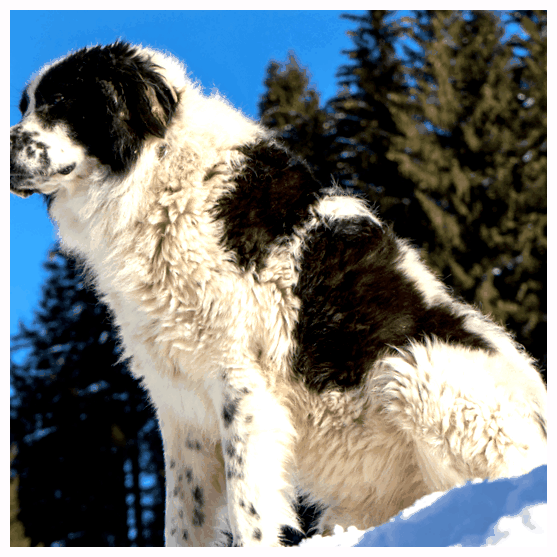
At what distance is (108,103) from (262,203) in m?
1.11

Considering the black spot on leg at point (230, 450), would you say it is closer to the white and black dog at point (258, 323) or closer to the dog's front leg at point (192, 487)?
the white and black dog at point (258, 323)

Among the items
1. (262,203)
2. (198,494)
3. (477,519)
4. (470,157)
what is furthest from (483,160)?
(477,519)

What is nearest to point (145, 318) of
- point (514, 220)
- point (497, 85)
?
point (514, 220)

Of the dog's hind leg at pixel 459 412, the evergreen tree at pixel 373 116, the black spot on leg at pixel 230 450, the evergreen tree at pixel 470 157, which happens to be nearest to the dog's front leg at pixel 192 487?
the black spot on leg at pixel 230 450

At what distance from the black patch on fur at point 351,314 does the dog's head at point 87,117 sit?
4.16 feet

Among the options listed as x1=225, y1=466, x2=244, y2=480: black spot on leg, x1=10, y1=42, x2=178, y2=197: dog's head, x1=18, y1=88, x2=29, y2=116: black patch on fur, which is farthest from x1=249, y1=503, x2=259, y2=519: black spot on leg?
x1=18, y1=88, x2=29, y2=116: black patch on fur

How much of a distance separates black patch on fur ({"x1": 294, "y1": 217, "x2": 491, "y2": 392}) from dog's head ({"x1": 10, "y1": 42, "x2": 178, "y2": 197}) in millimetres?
1267

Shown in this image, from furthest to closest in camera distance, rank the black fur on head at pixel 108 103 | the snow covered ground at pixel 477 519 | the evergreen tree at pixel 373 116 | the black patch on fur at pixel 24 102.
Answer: the evergreen tree at pixel 373 116 → the black patch on fur at pixel 24 102 → the black fur on head at pixel 108 103 → the snow covered ground at pixel 477 519

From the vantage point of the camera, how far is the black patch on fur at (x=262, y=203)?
3109 mm

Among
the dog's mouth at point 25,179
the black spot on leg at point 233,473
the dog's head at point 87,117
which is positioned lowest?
the black spot on leg at point 233,473

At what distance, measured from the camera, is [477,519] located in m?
2.06

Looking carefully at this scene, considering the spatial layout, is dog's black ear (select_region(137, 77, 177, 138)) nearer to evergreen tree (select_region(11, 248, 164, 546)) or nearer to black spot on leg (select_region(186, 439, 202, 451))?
black spot on leg (select_region(186, 439, 202, 451))

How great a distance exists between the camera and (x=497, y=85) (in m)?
17.6

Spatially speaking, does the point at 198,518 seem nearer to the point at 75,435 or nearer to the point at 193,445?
the point at 193,445
